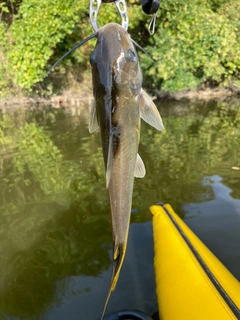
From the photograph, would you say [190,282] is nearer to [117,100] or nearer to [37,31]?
[117,100]

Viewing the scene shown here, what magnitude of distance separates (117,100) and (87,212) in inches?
139

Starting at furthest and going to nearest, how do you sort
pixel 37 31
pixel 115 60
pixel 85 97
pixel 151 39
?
pixel 85 97 < pixel 151 39 < pixel 37 31 < pixel 115 60

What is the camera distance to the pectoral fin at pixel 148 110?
1393mm

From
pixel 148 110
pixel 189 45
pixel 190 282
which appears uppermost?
pixel 189 45

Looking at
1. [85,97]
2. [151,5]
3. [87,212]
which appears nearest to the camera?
[151,5]

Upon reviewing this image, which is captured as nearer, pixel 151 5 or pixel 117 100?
pixel 117 100

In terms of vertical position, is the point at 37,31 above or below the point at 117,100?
above

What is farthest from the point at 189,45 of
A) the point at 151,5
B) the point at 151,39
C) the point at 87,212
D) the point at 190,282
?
the point at 190,282

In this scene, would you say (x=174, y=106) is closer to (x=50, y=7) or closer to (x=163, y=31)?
(x=163, y=31)

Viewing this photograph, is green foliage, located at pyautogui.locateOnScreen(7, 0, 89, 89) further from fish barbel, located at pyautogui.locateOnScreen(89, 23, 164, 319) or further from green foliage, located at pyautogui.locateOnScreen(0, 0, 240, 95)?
fish barbel, located at pyautogui.locateOnScreen(89, 23, 164, 319)

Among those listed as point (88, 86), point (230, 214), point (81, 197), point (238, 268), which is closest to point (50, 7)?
point (88, 86)

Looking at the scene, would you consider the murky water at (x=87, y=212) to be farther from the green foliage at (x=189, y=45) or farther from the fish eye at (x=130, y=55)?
the green foliage at (x=189, y=45)

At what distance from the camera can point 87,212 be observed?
15.4 ft

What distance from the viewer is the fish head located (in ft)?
4.33
